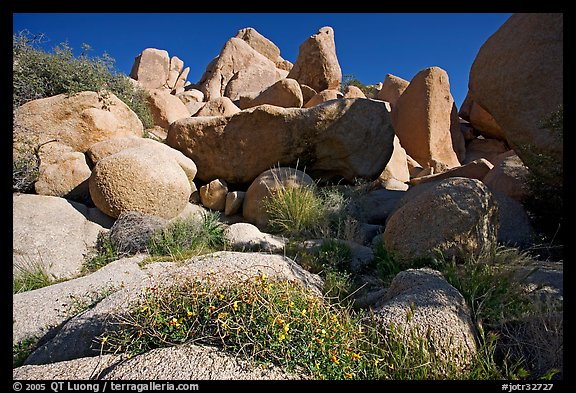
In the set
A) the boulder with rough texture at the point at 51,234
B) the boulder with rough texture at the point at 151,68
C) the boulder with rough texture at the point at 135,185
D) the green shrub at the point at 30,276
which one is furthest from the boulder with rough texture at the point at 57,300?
the boulder with rough texture at the point at 151,68

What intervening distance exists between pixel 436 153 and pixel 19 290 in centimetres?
1211

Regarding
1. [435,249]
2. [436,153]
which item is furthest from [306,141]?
[436,153]

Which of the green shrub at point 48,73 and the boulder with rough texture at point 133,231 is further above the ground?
the green shrub at point 48,73

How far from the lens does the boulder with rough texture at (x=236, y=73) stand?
56.7 ft

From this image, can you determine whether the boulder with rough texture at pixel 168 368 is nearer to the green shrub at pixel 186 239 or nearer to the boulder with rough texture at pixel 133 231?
the green shrub at pixel 186 239

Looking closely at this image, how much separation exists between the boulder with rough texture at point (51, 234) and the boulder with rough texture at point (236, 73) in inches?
505

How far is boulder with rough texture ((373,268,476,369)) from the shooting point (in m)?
1.89

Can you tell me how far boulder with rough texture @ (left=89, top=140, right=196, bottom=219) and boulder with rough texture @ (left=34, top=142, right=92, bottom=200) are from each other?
633mm

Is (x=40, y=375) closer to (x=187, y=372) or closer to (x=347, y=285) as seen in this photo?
(x=187, y=372)

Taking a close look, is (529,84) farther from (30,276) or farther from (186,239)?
(30,276)

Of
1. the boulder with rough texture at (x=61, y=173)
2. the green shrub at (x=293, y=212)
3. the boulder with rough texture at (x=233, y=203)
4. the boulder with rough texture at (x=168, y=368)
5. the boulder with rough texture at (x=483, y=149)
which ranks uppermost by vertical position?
the boulder with rough texture at (x=483, y=149)

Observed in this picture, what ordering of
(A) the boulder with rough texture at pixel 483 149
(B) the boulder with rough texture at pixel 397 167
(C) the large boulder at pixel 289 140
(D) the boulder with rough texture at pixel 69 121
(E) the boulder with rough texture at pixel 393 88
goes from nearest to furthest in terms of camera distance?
(D) the boulder with rough texture at pixel 69 121 → (C) the large boulder at pixel 289 140 → (B) the boulder with rough texture at pixel 397 167 → (A) the boulder with rough texture at pixel 483 149 → (E) the boulder with rough texture at pixel 393 88

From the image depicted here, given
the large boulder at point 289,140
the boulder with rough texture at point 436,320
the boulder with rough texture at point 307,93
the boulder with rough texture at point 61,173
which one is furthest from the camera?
the boulder with rough texture at point 307,93

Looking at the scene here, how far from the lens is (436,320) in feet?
6.59
